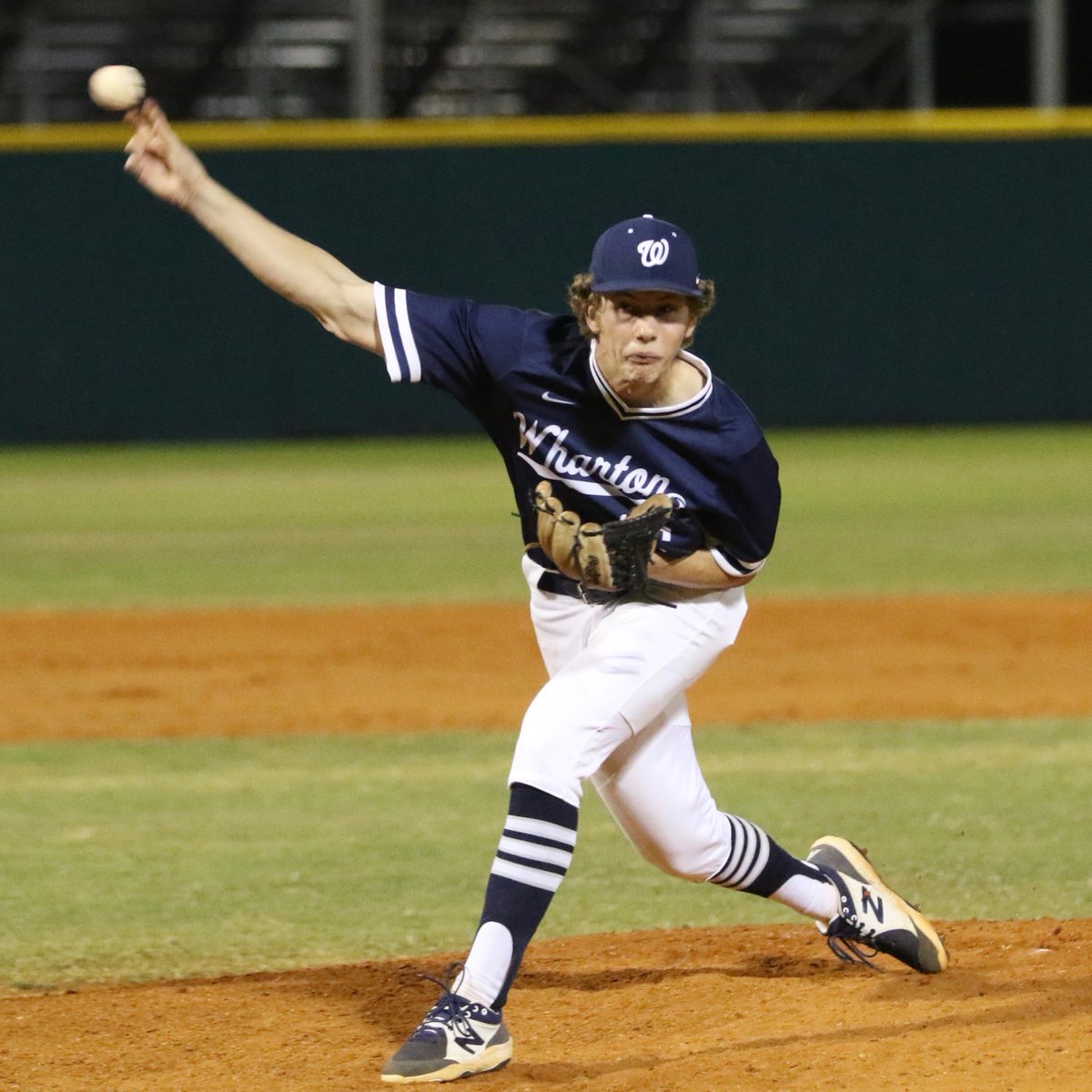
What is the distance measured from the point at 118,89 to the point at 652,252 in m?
0.97

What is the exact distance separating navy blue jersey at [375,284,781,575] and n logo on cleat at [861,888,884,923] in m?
0.83

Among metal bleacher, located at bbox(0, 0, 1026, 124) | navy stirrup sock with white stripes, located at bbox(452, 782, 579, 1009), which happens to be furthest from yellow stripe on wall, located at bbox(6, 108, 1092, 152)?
navy stirrup sock with white stripes, located at bbox(452, 782, 579, 1009)

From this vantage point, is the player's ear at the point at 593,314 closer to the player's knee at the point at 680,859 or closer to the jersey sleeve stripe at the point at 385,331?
the jersey sleeve stripe at the point at 385,331

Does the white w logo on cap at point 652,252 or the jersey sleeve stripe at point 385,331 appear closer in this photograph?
the white w logo on cap at point 652,252

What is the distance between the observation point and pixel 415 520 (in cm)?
1314

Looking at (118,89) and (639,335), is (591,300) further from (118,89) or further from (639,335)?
(118,89)

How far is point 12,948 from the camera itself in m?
4.52

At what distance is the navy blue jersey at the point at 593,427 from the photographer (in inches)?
139

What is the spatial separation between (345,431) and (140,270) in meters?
2.22

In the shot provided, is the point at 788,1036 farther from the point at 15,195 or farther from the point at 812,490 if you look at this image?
the point at 15,195

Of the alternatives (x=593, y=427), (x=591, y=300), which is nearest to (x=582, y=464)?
(x=593, y=427)

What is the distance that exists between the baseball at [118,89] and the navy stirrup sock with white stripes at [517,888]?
53.9 inches

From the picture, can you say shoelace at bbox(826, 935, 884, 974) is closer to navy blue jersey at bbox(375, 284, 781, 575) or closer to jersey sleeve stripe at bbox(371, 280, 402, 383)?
navy blue jersey at bbox(375, 284, 781, 575)

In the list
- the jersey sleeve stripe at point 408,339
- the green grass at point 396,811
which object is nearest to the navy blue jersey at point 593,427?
the jersey sleeve stripe at point 408,339
